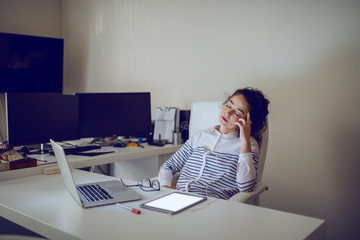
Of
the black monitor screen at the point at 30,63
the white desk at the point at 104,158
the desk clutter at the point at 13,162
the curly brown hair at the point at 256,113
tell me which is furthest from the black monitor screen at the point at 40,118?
the black monitor screen at the point at 30,63

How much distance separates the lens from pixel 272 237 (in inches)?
36.1

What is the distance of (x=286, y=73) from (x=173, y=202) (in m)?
1.51

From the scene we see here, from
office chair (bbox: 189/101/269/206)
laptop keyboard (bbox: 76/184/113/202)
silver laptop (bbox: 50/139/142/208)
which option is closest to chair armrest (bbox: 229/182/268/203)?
office chair (bbox: 189/101/269/206)

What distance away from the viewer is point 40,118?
7.41 ft

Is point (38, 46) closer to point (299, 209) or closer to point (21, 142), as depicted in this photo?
point (21, 142)

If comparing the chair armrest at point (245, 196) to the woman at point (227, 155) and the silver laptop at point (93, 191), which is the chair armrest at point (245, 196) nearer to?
the woman at point (227, 155)

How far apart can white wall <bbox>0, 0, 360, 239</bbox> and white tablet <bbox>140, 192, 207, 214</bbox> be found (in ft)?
4.32

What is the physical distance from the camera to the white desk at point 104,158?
5.52ft

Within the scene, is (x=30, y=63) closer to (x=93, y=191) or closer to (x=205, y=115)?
(x=205, y=115)

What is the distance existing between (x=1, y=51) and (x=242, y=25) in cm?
274

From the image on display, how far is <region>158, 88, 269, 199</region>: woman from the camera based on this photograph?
1.60 m

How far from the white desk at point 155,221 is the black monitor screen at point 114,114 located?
1381 millimetres

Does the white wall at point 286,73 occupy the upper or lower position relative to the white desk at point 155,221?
upper

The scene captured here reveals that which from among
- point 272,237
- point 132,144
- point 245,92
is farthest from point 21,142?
point 272,237
